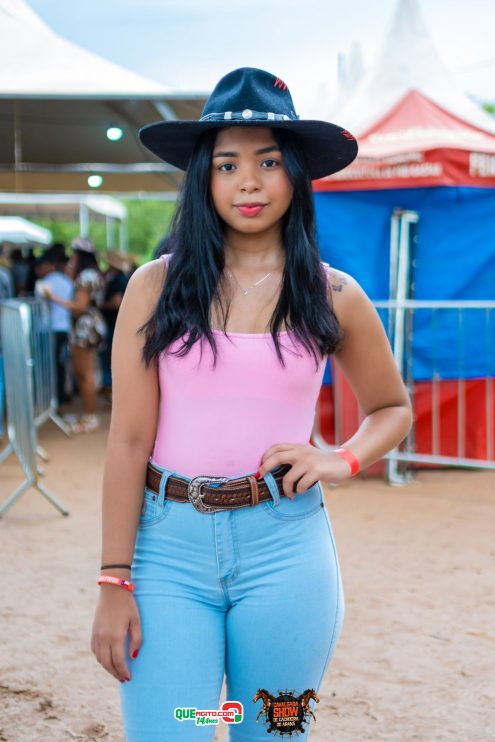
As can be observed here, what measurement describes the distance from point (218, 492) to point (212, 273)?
1.42 feet

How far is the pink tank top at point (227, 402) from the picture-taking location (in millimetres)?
1718

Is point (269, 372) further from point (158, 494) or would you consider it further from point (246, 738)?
point (246, 738)

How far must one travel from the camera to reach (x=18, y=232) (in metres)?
20.4

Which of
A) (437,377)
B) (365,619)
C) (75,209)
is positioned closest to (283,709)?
(365,619)

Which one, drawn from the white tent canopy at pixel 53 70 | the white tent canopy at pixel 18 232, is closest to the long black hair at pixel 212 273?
the white tent canopy at pixel 53 70

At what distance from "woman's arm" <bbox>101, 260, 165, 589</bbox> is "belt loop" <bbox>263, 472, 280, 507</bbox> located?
0.24 m

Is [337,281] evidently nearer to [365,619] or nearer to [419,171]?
[365,619]

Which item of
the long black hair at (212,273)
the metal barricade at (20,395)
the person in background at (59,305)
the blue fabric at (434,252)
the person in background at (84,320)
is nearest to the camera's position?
the long black hair at (212,273)

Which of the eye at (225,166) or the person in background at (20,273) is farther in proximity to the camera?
the person in background at (20,273)

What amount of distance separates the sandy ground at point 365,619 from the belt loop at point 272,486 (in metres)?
1.92

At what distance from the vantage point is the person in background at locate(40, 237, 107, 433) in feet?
31.9

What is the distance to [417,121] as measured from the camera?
8055mm

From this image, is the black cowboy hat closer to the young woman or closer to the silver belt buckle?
the young woman

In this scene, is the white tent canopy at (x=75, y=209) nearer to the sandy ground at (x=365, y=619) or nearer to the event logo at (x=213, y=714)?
the sandy ground at (x=365, y=619)
